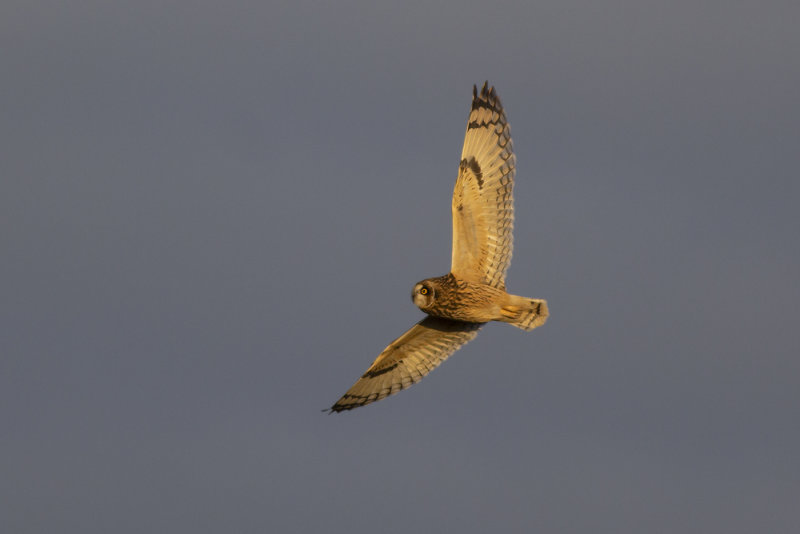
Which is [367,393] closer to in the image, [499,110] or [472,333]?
[472,333]

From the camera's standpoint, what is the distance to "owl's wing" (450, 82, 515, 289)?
55.4 ft

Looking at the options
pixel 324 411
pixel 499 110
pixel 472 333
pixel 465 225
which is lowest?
pixel 324 411

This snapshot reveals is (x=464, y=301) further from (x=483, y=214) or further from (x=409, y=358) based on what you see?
(x=409, y=358)

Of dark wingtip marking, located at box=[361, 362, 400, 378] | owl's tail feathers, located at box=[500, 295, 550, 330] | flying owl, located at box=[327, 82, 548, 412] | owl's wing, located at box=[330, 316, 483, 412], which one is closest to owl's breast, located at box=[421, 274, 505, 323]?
flying owl, located at box=[327, 82, 548, 412]

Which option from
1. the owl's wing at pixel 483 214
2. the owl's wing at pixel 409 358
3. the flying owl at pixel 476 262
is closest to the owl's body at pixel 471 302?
the flying owl at pixel 476 262

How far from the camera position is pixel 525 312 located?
1686 cm

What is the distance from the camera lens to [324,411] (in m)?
17.6

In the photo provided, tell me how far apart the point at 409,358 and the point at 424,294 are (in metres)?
1.41

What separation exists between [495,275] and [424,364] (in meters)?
1.65

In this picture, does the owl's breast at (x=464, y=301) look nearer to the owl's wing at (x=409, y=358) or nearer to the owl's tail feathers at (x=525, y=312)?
the owl's tail feathers at (x=525, y=312)

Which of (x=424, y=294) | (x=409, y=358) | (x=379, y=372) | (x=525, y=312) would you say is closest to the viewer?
(x=424, y=294)

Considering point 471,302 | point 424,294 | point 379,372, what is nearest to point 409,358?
point 379,372

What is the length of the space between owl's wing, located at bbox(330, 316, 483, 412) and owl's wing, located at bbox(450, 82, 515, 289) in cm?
94

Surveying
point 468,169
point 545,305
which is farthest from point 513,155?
point 545,305
